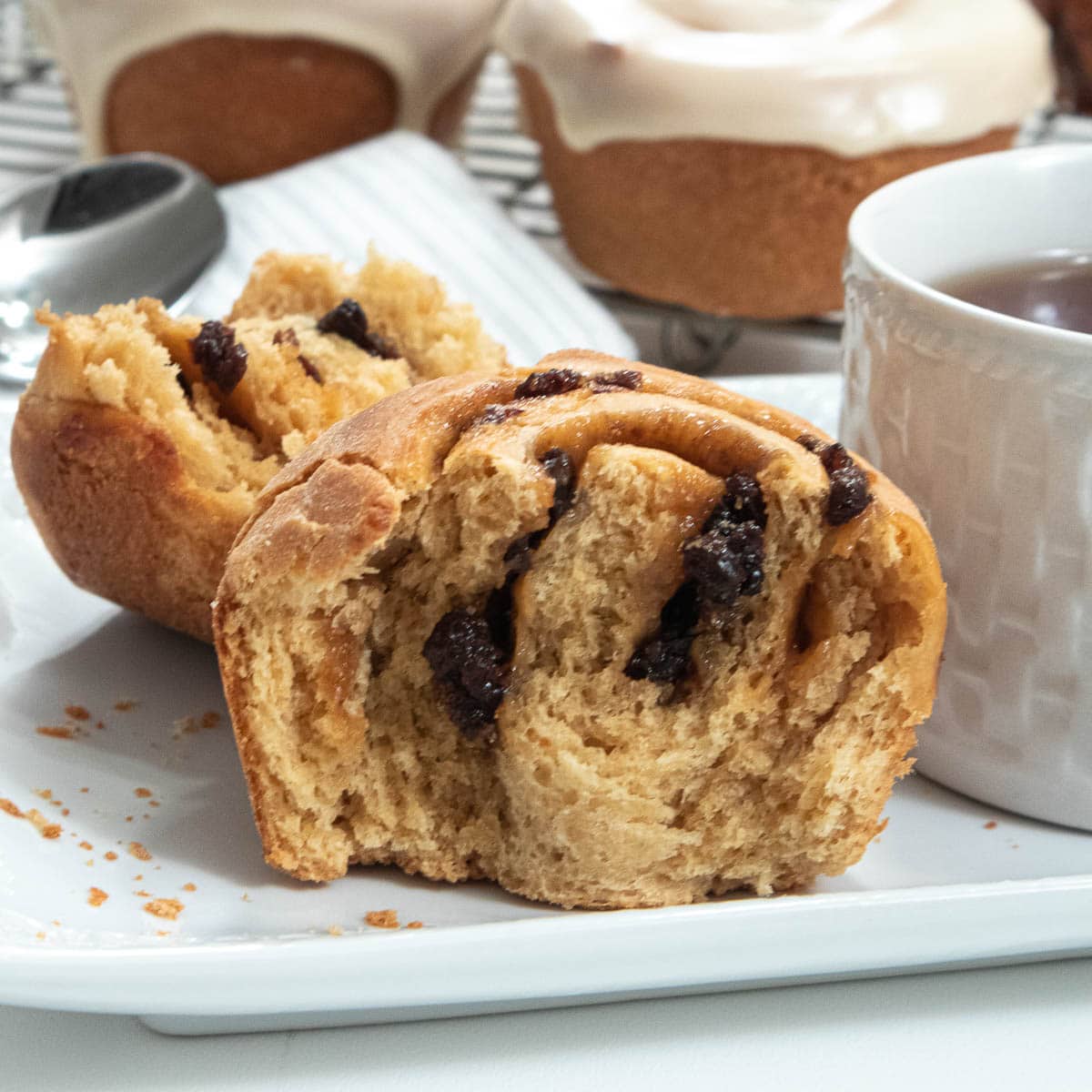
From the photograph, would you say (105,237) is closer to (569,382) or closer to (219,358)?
(219,358)

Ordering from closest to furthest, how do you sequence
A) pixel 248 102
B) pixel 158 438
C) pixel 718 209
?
pixel 158 438, pixel 718 209, pixel 248 102

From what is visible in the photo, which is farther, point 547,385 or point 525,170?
point 525,170

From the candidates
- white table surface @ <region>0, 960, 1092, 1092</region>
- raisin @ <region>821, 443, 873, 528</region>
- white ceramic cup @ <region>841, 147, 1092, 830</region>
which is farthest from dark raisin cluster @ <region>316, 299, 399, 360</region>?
Result: white table surface @ <region>0, 960, 1092, 1092</region>

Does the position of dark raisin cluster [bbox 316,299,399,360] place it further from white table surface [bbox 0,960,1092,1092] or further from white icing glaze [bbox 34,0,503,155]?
white icing glaze [bbox 34,0,503,155]

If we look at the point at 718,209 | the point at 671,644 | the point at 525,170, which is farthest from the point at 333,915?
the point at 525,170

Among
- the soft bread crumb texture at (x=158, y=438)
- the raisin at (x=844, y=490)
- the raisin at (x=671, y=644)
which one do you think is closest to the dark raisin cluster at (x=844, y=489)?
the raisin at (x=844, y=490)

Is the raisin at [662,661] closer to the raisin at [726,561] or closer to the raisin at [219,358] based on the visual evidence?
the raisin at [726,561]
